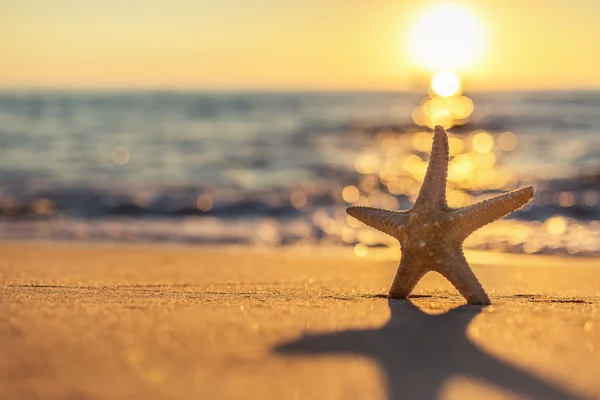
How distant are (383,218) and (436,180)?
0.38 meters

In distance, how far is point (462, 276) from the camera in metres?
4.21

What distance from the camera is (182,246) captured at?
8.47m

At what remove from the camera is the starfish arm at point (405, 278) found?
4.32 m

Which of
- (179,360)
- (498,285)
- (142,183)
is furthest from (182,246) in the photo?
(142,183)

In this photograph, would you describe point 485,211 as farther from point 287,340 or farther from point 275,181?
point 275,181

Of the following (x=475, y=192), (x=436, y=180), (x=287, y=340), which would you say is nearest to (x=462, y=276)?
(x=436, y=180)

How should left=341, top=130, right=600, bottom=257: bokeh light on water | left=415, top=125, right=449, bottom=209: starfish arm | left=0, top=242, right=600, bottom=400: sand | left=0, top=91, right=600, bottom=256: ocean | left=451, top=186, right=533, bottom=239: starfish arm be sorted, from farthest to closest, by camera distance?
left=0, top=91, right=600, bottom=256: ocean < left=341, top=130, right=600, bottom=257: bokeh light on water < left=415, top=125, right=449, bottom=209: starfish arm < left=451, top=186, right=533, bottom=239: starfish arm < left=0, top=242, right=600, bottom=400: sand

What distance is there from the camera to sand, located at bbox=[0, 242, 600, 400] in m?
2.78

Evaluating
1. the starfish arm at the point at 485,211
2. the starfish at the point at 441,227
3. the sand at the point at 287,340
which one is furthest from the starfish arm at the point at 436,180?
the sand at the point at 287,340

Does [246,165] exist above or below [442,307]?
above

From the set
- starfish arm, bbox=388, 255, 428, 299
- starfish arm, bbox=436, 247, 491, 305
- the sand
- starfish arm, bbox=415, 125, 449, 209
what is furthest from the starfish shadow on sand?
starfish arm, bbox=415, 125, 449, 209

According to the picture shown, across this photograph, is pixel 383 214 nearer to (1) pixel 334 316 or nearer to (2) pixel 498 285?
(1) pixel 334 316

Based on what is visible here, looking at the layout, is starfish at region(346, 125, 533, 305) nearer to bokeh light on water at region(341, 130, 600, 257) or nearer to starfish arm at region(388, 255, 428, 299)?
starfish arm at region(388, 255, 428, 299)

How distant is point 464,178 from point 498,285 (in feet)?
34.3
